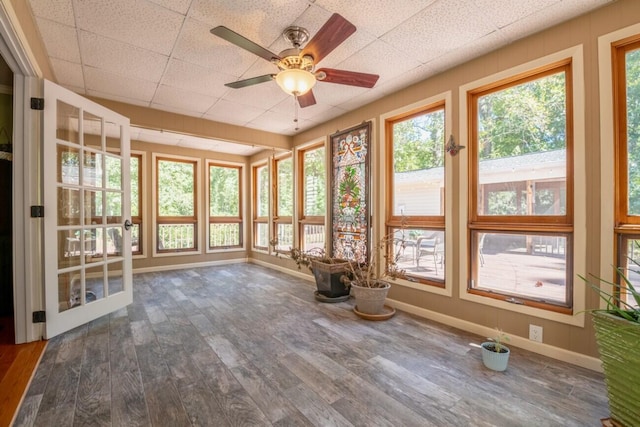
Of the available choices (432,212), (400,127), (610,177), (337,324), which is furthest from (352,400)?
(400,127)

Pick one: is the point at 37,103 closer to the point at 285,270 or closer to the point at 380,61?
the point at 380,61

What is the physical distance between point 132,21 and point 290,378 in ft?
9.43

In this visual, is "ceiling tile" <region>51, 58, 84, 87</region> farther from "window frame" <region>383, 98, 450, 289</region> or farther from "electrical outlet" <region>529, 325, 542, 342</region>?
"electrical outlet" <region>529, 325, 542, 342</region>

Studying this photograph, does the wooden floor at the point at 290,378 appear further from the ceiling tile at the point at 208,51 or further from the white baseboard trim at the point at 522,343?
the ceiling tile at the point at 208,51

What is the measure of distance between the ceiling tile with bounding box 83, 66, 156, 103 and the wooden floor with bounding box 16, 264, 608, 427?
8.40 ft

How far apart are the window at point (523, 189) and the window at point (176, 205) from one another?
5.27 m

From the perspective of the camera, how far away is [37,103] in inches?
90.8

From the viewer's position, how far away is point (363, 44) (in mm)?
2367

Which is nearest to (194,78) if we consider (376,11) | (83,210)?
(83,210)

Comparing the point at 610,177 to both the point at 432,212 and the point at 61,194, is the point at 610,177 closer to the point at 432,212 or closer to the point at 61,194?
the point at 432,212

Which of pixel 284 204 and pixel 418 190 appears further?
pixel 284 204

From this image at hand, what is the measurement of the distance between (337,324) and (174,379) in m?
1.50

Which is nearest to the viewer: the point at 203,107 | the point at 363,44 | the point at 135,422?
the point at 135,422

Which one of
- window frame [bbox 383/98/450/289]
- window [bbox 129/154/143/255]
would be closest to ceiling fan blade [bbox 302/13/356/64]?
window frame [bbox 383/98/450/289]
